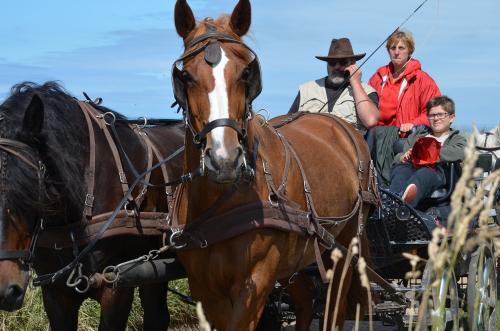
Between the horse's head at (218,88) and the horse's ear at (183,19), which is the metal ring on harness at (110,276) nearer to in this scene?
the horse's head at (218,88)

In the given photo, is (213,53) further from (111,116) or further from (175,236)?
(111,116)

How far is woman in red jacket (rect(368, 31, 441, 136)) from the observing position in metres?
7.69

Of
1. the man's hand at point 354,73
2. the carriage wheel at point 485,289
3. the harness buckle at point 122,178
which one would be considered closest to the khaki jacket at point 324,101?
the man's hand at point 354,73

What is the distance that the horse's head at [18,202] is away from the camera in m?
Result: 4.40

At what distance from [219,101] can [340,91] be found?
10.2ft

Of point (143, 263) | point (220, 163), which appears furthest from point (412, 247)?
point (220, 163)

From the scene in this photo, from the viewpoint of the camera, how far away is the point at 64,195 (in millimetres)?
4832

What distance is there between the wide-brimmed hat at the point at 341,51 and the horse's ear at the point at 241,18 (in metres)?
2.64

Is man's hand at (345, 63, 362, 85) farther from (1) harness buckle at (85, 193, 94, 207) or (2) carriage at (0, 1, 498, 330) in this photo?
(1) harness buckle at (85, 193, 94, 207)

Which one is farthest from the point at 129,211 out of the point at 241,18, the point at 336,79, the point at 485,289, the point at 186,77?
the point at 485,289

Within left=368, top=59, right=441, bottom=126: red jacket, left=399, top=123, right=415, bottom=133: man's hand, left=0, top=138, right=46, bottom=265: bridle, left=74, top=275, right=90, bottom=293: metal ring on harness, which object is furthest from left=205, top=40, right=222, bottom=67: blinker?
left=368, top=59, right=441, bottom=126: red jacket

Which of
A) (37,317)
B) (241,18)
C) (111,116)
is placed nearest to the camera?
(241,18)

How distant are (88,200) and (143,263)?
0.51 meters

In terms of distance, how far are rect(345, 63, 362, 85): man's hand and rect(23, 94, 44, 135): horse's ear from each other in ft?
10.2
